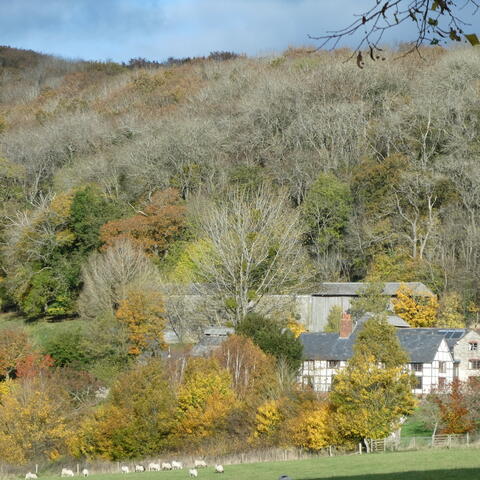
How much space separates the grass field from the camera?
2141 centimetres

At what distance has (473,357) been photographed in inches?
1928

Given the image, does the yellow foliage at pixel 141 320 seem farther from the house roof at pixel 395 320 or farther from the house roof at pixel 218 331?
the house roof at pixel 395 320

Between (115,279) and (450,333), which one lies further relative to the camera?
(115,279)

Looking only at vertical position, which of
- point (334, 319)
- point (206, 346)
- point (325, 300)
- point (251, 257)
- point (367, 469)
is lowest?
point (367, 469)

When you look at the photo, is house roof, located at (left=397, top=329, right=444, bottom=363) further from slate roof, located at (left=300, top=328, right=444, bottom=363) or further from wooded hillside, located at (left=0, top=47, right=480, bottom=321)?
wooded hillside, located at (left=0, top=47, right=480, bottom=321)

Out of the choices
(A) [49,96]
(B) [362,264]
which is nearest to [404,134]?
(B) [362,264]

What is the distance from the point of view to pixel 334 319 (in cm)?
5588

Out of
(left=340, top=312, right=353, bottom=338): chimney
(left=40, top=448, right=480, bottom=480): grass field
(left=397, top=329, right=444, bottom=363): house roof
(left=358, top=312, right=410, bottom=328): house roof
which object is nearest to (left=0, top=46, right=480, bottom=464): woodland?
(left=358, top=312, right=410, bottom=328): house roof

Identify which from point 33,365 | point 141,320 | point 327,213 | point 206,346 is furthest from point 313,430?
point 327,213

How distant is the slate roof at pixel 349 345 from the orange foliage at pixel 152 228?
46.8ft

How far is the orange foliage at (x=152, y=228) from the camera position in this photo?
202 ft

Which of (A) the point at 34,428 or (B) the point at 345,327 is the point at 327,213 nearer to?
(B) the point at 345,327

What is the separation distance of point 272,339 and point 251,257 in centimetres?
910

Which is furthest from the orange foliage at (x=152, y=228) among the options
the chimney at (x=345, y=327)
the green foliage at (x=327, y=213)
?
the chimney at (x=345, y=327)
